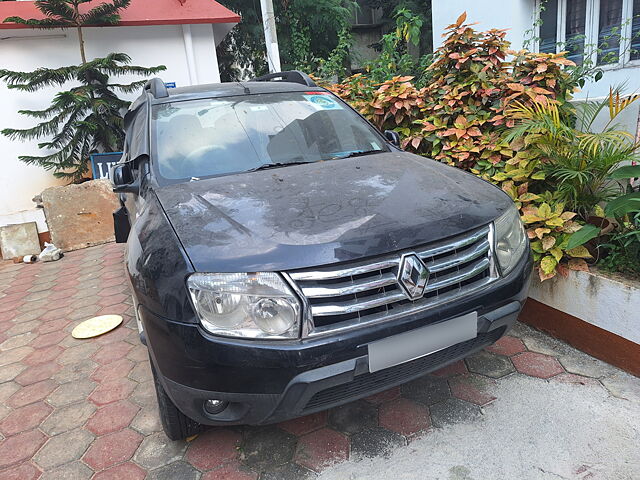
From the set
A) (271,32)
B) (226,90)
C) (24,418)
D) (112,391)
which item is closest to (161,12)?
(271,32)

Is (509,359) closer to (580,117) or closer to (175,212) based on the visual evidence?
(580,117)

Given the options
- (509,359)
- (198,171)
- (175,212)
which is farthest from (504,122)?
(175,212)

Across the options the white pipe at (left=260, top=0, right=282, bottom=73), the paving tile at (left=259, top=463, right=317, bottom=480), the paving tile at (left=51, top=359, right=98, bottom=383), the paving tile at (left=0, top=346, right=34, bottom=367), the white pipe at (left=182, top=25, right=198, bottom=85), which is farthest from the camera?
the white pipe at (left=260, top=0, right=282, bottom=73)

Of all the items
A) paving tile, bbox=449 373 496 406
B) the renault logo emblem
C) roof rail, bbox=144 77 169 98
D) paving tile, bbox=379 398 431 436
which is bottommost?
paving tile, bbox=379 398 431 436

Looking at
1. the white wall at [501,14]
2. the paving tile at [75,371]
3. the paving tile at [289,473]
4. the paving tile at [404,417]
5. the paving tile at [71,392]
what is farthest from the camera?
the white wall at [501,14]

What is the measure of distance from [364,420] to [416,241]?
1027 millimetres

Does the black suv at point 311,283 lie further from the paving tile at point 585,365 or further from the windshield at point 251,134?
the paving tile at point 585,365

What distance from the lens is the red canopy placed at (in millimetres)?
6398

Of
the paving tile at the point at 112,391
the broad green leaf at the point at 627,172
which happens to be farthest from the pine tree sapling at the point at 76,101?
the broad green leaf at the point at 627,172

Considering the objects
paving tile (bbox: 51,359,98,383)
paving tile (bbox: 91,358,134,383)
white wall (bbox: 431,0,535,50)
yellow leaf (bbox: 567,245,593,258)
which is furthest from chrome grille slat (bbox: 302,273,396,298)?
white wall (bbox: 431,0,535,50)

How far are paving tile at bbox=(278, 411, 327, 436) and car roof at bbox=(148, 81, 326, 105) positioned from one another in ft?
6.93

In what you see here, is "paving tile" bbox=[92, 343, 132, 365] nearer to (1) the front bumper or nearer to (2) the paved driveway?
(2) the paved driveway

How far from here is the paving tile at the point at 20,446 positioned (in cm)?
222

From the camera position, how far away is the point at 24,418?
255cm
